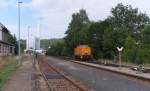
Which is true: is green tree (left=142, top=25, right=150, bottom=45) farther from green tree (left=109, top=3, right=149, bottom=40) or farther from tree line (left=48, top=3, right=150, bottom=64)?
green tree (left=109, top=3, right=149, bottom=40)

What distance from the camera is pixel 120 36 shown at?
75125 mm

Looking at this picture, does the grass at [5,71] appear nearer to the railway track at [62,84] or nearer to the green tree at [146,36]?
the railway track at [62,84]

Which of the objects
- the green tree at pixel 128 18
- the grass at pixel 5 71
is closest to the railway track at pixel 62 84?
the grass at pixel 5 71

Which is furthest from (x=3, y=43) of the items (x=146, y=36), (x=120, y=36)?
(x=146, y=36)

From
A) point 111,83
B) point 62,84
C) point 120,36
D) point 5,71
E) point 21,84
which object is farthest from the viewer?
point 120,36

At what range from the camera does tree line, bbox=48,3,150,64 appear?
56881 mm

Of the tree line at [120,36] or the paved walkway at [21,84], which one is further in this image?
the tree line at [120,36]

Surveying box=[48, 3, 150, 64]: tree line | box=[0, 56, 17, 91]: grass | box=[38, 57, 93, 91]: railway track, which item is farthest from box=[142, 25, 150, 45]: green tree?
box=[38, 57, 93, 91]: railway track

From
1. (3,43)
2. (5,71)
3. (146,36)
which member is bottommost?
(5,71)

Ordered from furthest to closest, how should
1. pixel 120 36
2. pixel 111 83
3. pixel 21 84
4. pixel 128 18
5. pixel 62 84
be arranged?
pixel 128 18
pixel 120 36
pixel 21 84
pixel 62 84
pixel 111 83

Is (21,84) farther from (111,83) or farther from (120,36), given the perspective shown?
(120,36)

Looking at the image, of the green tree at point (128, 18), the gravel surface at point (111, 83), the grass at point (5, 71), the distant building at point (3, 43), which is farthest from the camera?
the green tree at point (128, 18)

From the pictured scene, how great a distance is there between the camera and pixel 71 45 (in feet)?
375

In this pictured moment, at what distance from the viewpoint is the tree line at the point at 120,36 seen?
56881mm
